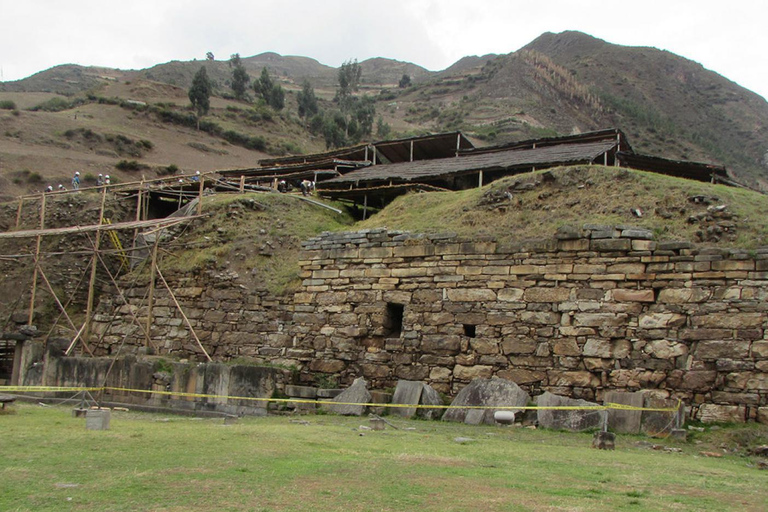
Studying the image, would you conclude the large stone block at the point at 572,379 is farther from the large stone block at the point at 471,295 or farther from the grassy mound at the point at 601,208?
the grassy mound at the point at 601,208

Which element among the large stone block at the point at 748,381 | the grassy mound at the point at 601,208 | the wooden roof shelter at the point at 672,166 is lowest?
the large stone block at the point at 748,381

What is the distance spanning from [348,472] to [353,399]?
559 cm

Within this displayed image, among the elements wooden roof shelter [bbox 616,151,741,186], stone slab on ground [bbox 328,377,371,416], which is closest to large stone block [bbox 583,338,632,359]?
stone slab on ground [bbox 328,377,371,416]

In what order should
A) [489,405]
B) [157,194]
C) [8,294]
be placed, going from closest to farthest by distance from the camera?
1. [489,405]
2. [8,294]
3. [157,194]

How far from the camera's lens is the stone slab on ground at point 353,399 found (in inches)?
462

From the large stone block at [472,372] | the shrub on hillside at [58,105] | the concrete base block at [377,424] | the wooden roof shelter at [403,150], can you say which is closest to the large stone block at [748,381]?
the large stone block at [472,372]

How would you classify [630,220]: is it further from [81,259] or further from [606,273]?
[81,259]

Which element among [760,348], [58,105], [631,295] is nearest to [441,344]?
[631,295]

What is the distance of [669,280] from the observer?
1064 cm

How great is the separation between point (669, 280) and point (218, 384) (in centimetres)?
830

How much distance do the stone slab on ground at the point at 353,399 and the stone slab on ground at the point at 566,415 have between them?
311cm

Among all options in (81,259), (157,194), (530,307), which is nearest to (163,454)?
(530,307)

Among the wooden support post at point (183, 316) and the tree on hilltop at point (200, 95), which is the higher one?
the tree on hilltop at point (200, 95)

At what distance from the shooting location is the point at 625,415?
972cm
